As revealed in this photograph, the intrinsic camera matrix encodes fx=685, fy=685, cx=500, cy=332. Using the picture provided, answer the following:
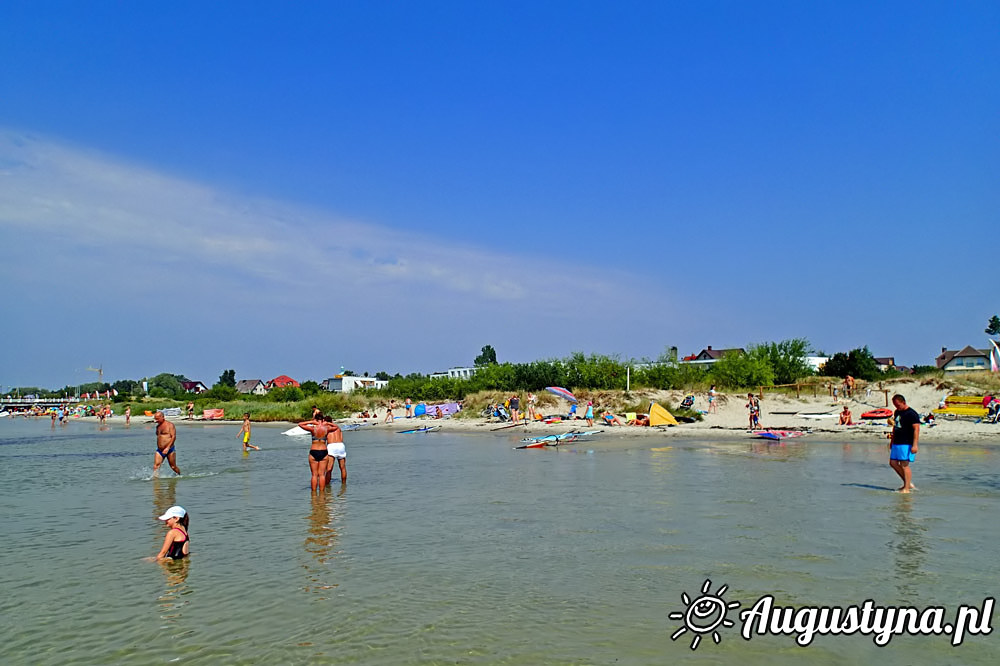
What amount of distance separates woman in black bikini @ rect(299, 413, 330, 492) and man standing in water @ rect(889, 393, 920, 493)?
37.1 feet

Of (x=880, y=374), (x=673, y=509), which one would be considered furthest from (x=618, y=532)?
(x=880, y=374)

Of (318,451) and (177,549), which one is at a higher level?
(318,451)

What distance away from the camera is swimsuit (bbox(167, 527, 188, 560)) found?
9.16 meters

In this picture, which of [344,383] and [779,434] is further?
[344,383]

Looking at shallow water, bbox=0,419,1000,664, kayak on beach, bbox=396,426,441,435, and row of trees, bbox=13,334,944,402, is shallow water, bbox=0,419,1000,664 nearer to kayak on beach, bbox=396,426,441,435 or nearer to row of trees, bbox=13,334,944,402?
kayak on beach, bbox=396,426,441,435

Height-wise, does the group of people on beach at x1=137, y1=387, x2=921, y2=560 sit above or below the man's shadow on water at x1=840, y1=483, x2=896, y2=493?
above

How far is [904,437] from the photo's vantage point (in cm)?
1269

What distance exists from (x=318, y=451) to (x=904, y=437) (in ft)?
38.7

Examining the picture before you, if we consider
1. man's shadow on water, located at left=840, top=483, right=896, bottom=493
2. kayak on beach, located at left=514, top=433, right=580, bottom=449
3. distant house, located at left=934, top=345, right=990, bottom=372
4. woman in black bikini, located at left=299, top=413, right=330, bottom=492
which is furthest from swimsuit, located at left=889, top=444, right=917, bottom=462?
distant house, located at left=934, top=345, right=990, bottom=372

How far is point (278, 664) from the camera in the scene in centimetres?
568

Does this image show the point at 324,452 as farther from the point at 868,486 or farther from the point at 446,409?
the point at 446,409

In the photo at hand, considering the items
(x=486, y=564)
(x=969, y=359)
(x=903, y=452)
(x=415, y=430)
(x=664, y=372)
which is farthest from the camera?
(x=969, y=359)

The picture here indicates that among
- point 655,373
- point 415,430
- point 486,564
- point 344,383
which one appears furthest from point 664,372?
point 344,383

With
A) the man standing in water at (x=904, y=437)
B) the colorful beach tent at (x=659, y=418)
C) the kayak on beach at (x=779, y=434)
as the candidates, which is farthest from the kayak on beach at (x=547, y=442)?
the man standing in water at (x=904, y=437)
